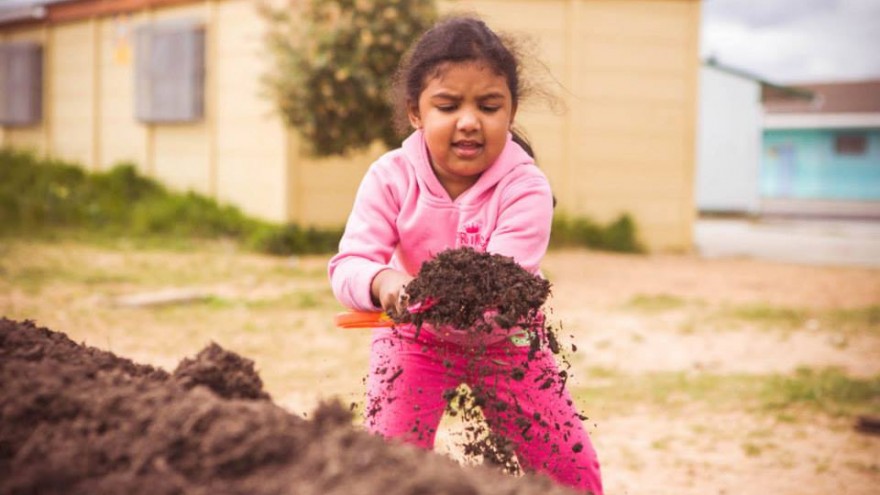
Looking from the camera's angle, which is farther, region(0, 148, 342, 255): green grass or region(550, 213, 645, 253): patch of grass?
region(550, 213, 645, 253): patch of grass

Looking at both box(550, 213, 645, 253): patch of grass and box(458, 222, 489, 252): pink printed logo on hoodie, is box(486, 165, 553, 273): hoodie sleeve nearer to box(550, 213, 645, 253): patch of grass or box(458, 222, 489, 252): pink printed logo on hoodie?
box(458, 222, 489, 252): pink printed logo on hoodie

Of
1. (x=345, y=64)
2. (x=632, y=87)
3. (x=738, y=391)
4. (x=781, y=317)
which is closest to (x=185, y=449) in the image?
(x=738, y=391)

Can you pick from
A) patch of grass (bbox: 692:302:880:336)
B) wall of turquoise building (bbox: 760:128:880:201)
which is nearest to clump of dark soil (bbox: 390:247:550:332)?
patch of grass (bbox: 692:302:880:336)

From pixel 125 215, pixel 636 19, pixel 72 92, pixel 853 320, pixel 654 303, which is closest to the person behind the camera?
pixel 853 320

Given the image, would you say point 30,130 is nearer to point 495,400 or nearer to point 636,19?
point 636,19

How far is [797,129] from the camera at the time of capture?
31.3 meters

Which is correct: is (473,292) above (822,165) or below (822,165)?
below

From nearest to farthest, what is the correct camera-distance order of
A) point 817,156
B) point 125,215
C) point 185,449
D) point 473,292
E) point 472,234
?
point 185,449 < point 473,292 < point 472,234 < point 125,215 < point 817,156

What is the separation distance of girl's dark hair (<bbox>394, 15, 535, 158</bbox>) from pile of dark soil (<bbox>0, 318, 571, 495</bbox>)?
3.64 feet

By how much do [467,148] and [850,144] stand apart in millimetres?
32192

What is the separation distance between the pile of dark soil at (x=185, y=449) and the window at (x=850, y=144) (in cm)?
3303

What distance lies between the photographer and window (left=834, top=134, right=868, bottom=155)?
31281mm

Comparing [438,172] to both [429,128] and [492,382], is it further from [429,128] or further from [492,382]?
[492,382]

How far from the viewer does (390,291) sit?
7.07ft
